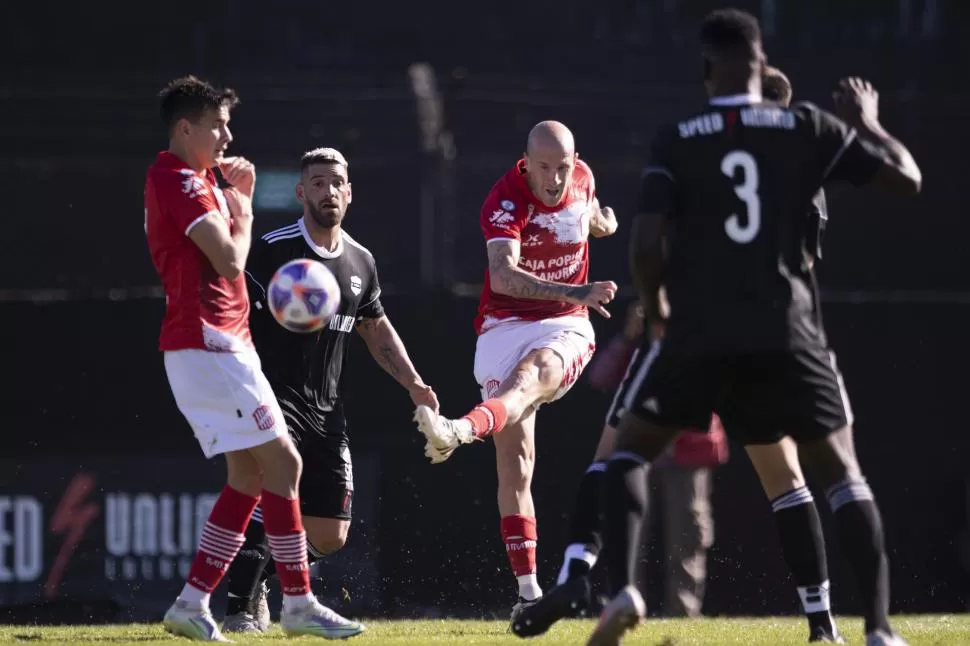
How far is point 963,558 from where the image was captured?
31.5ft

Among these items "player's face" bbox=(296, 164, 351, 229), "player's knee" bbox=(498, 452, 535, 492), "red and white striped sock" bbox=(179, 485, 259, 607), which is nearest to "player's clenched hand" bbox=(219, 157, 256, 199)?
"player's face" bbox=(296, 164, 351, 229)

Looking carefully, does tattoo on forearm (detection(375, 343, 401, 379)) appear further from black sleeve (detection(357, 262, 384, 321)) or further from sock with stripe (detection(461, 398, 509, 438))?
sock with stripe (detection(461, 398, 509, 438))

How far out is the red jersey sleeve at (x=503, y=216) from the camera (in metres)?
6.77

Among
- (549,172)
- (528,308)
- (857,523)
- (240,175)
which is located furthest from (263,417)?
(857,523)

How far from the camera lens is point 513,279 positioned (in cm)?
663

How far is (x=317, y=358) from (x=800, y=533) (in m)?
2.32

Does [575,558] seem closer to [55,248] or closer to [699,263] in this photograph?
[699,263]

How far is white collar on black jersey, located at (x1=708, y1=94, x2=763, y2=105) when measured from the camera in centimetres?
483

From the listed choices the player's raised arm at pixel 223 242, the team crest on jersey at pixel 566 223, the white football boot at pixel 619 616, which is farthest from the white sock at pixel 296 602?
the team crest on jersey at pixel 566 223

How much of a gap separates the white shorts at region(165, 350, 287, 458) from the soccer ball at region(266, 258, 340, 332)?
16.1 inches

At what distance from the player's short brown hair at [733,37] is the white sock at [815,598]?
80.2 inches

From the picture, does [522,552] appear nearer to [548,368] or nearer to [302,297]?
[548,368]

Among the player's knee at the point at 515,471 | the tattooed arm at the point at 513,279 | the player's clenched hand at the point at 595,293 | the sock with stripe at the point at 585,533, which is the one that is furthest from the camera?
the player's knee at the point at 515,471

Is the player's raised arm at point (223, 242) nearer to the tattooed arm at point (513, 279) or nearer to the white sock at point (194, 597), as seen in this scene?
the white sock at point (194, 597)
